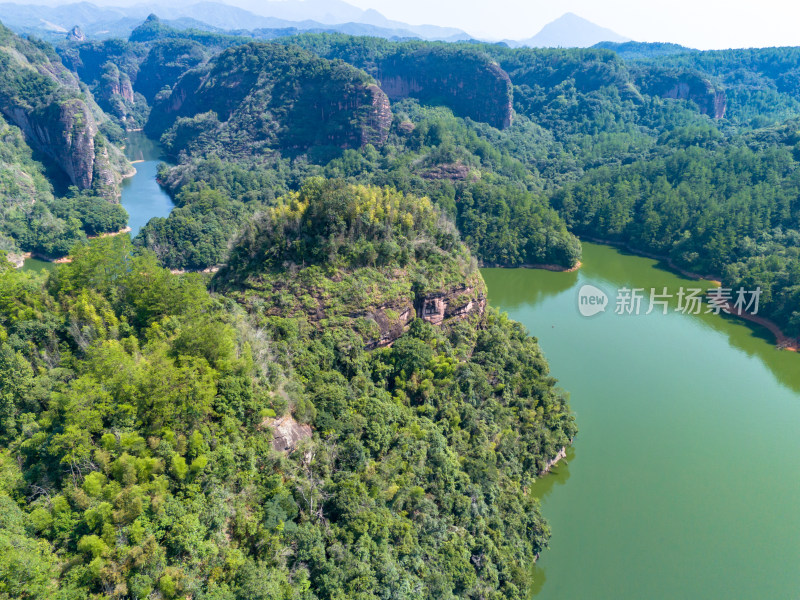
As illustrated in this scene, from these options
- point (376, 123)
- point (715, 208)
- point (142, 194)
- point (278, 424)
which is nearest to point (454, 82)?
point (376, 123)

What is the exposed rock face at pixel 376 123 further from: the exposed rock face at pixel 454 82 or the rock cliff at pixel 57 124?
the rock cliff at pixel 57 124

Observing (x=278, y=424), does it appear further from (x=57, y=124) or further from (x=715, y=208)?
(x=57, y=124)

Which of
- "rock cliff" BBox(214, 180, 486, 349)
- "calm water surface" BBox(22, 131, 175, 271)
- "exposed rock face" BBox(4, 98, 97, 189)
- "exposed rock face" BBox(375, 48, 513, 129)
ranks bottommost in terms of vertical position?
"calm water surface" BBox(22, 131, 175, 271)

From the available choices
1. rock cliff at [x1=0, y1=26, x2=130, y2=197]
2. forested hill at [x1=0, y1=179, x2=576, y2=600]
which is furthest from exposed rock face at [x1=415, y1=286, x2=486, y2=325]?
rock cliff at [x1=0, y1=26, x2=130, y2=197]

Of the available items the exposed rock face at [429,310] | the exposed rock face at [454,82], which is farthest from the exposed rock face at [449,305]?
the exposed rock face at [454,82]

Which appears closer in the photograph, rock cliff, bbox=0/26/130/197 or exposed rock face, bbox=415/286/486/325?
exposed rock face, bbox=415/286/486/325

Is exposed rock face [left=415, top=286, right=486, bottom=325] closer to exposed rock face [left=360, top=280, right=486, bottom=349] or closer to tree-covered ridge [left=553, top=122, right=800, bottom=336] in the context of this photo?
exposed rock face [left=360, top=280, right=486, bottom=349]
